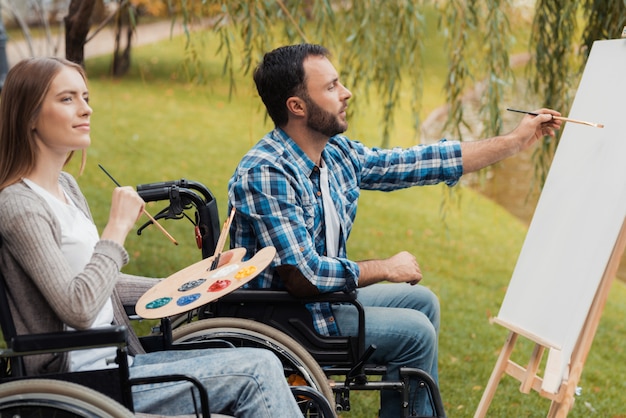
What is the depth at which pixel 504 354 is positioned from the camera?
9.88ft

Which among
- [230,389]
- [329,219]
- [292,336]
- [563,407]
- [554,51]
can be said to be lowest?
[563,407]

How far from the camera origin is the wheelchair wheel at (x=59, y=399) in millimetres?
1834

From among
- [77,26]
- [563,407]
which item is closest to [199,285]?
[563,407]

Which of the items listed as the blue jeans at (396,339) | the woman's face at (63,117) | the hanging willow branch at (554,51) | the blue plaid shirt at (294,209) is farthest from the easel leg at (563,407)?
the hanging willow branch at (554,51)

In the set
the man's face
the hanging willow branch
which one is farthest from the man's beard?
the hanging willow branch

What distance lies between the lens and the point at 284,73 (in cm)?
274

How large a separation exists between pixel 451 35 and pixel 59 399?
2955 mm

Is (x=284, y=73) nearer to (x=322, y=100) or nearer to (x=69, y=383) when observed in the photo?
(x=322, y=100)

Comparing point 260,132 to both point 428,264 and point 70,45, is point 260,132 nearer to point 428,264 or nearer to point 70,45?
point 428,264

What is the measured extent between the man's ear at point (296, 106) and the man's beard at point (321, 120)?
0.04ft

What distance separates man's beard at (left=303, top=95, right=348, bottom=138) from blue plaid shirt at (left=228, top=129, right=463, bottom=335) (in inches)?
3.5

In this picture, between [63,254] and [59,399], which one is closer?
[59,399]

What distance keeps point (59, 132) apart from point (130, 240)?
14.4 feet

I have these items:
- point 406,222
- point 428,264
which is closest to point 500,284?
point 428,264
